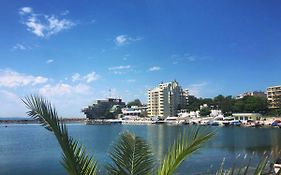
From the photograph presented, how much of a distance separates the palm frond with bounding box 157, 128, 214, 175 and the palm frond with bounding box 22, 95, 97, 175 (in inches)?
32.8

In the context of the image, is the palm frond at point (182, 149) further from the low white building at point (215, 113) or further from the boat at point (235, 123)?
the low white building at point (215, 113)

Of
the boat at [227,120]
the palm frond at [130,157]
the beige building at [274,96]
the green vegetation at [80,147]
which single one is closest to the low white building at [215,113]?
the boat at [227,120]

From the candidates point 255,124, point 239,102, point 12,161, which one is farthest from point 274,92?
point 12,161

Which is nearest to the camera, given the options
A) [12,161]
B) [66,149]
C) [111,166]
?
[66,149]

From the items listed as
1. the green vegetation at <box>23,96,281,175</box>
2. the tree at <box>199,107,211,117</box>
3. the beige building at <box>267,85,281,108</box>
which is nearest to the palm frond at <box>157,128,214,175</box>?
the green vegetation at <box>23,96,281,175</box>

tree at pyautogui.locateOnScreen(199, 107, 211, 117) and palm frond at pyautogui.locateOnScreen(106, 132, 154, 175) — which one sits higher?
tree at pyautogui.locateOnScreen(199, 107, 211, 117)

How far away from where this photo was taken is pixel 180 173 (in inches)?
1141

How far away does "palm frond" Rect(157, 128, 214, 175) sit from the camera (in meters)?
3.96

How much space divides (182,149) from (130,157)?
114cm

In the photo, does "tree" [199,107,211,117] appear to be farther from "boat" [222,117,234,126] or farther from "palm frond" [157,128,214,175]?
"palm frond" [157,128,214,175]

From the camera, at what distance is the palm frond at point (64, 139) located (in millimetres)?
3951

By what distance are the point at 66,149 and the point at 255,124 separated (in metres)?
142

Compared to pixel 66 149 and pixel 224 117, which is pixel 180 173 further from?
pixel 224 117

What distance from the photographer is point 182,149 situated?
4.05m
